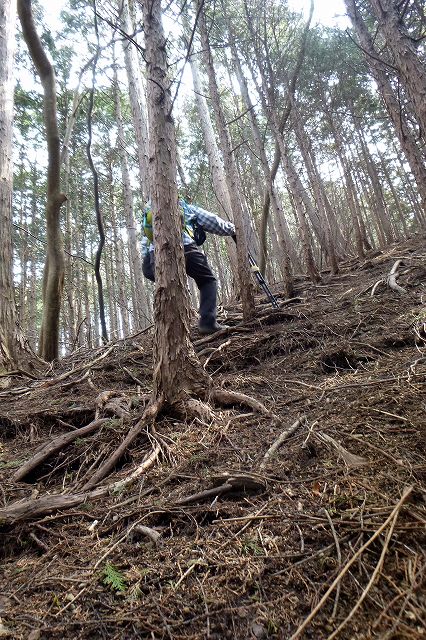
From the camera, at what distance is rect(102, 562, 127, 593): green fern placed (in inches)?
45.7

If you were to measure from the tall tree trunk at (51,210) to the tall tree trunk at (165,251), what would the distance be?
2.92 metres

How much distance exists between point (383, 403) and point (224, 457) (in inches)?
35.6

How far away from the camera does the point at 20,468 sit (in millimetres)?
2162

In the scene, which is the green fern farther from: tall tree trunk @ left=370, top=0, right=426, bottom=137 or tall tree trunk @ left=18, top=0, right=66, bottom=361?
tall tree trunk @ left=18, top=0, right=66, bottom=361

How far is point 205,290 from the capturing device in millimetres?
4395

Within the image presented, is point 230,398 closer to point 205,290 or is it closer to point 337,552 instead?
point 337,552

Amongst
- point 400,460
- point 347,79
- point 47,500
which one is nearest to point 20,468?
point 47,500

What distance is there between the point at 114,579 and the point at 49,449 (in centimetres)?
129

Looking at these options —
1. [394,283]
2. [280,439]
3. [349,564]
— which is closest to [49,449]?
[280,439]

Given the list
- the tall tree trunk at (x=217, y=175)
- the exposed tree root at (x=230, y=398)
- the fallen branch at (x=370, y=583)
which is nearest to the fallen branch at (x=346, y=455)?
the fallen branch at (x=370, y=583)

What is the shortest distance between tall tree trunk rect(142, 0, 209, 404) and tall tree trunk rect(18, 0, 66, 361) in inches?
115

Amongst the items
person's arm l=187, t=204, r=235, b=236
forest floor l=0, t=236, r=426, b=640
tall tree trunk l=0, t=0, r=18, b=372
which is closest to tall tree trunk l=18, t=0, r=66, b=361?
tall tree trunk l=0, t=0, r=18, b=372

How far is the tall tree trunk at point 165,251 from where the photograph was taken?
2.53 m

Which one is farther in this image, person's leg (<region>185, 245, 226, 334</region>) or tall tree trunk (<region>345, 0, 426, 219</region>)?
tall tree trunk (<region>345, 0, 426, 219</region>)
